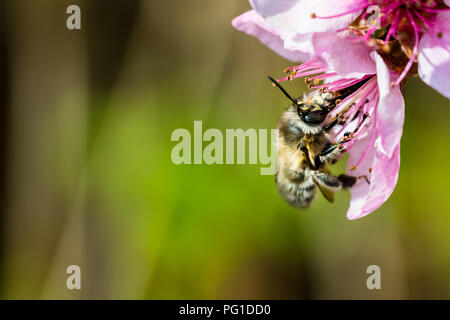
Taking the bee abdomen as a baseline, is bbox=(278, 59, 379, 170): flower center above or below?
above

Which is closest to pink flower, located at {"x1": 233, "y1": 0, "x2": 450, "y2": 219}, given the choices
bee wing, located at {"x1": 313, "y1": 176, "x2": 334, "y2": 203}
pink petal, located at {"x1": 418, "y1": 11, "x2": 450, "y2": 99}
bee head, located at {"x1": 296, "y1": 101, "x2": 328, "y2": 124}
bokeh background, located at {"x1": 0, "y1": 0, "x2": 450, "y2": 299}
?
pink petal, located at {"x1": 418, "y1": 11, "x2": 450, "y2": 99}

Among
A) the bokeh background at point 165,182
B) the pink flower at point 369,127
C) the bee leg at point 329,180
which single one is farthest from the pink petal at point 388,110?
the bokeh background at point 165,182

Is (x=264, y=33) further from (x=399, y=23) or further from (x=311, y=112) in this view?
(x=399, y=23)

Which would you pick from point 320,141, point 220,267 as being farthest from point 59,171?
point 320,141

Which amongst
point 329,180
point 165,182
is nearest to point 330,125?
point 329,180

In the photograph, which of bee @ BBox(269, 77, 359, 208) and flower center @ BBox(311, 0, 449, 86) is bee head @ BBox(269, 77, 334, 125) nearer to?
bee @ BBox(269, 77, 359, 208)

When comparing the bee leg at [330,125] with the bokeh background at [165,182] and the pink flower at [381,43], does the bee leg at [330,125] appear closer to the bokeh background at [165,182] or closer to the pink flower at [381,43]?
the pink flower at [381,43]
